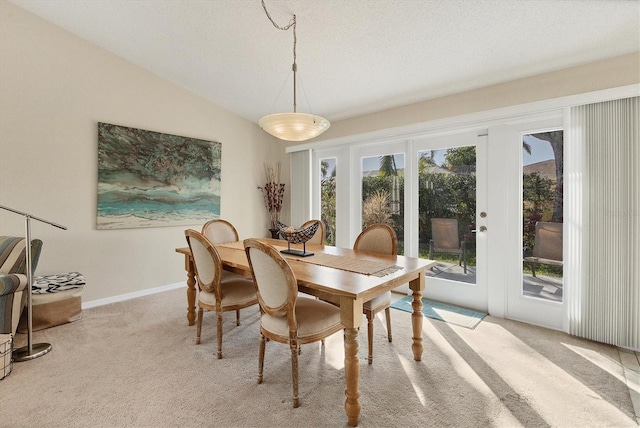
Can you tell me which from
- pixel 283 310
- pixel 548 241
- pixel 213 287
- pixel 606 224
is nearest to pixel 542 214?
pixel 548 241

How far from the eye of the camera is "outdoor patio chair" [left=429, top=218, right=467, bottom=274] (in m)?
3.28

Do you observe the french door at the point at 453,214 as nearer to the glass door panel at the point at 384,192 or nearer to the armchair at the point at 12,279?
the glass door panel at the point at 384,192

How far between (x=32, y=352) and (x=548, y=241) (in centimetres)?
439

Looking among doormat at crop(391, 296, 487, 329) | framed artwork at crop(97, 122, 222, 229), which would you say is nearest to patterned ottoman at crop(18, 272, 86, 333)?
framed artwork at crop(97, 122, 222, 229)

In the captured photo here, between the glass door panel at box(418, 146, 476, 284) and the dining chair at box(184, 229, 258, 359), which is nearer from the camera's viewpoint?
the dining chair at box(184, 229, 258, 359)

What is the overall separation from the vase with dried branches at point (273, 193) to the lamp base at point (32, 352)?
2.96 m

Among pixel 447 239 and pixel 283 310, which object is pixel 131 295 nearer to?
pixel 283 310

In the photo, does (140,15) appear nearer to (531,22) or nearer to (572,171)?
(531,22)

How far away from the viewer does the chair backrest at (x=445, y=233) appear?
10.9 ft

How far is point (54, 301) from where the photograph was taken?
108 inches

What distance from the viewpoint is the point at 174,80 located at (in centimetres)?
380

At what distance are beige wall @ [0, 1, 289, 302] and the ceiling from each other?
0.74ft

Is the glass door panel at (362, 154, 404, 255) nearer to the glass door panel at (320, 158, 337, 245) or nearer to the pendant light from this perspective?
the glass door panel at (320, 158, 337, 245)

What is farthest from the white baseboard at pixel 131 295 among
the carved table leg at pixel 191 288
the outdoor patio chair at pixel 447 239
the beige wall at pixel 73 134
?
the outdoor patio chair at pixel 447 239
